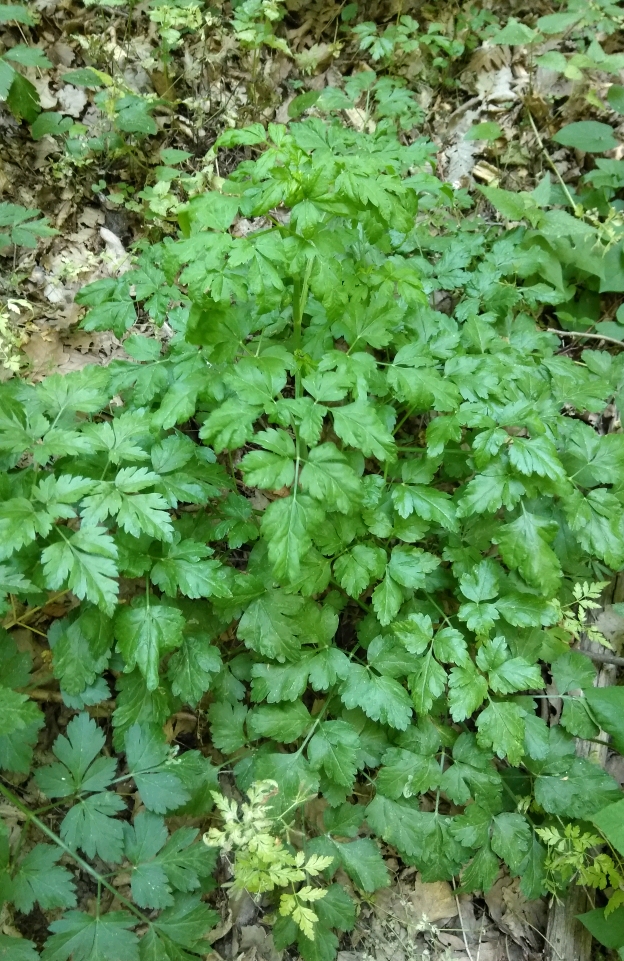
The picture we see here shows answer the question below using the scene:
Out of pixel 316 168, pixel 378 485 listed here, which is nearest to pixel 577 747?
pixel 378 485

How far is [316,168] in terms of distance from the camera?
1.81m

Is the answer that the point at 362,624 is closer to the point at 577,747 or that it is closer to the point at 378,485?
the point at 378,485

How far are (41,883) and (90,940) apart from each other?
0.24 metres

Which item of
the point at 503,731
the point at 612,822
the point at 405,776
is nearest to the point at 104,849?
the point at 405,776

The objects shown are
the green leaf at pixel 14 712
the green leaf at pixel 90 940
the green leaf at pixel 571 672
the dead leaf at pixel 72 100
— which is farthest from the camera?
the dead leaf at pixel 72 100

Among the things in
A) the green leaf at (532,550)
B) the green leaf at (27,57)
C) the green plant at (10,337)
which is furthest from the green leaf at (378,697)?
the green leaf at (27,57)

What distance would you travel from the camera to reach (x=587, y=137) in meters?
3.53

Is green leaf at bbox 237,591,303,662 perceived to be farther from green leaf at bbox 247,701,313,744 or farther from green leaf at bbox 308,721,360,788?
green leaf at bbox 308,721,360,788

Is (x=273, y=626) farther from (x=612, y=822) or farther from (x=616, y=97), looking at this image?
(x=616, y=97)

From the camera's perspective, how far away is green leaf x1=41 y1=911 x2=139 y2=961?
1.88 metres

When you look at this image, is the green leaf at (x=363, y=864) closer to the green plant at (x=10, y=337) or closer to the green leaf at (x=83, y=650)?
the green leaf at (x=83, y=650)

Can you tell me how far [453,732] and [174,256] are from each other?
204 centimetres

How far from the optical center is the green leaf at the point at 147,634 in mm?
2002

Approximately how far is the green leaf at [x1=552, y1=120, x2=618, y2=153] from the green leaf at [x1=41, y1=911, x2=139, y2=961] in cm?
429
